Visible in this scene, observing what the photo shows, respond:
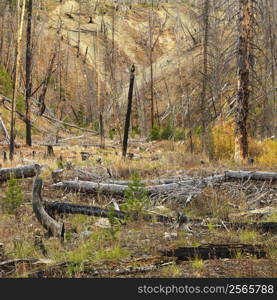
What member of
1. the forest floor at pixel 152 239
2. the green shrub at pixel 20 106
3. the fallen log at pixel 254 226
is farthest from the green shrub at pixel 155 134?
the fallen log at pixel 254 226

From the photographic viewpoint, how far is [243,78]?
12.6 meters

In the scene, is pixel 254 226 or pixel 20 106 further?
pixel 20 106

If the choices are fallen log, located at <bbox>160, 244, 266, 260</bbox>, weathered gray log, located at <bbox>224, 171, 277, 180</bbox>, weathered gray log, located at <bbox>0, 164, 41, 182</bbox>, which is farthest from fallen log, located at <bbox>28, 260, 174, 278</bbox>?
weathered gray log, located at <bbox>0, 164, 41, 182</bbox>

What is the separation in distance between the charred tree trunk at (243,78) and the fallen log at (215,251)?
7.36 m

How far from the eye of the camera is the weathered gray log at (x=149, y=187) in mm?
8398

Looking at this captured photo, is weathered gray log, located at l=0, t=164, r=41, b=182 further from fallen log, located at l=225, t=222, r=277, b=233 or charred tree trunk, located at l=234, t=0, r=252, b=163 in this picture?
charred tree trunk, located at l=234, t=0, r=252, b=163

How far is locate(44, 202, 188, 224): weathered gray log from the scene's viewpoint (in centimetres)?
687

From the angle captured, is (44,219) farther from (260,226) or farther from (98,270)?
(260,226)

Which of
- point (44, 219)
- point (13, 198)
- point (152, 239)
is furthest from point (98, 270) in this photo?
point (13, 198)

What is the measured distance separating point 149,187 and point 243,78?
5.65 meters

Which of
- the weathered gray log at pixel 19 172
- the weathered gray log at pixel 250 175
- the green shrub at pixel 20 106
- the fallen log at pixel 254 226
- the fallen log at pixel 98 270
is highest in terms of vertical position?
the green shrub at pixel 20 106

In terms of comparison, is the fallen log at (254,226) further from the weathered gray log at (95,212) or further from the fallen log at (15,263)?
the fallen log at (15,263)

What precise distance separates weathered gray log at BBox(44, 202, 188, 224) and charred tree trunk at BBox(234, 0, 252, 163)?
6149mm

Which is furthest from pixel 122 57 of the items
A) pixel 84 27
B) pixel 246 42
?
pixel 246 42
